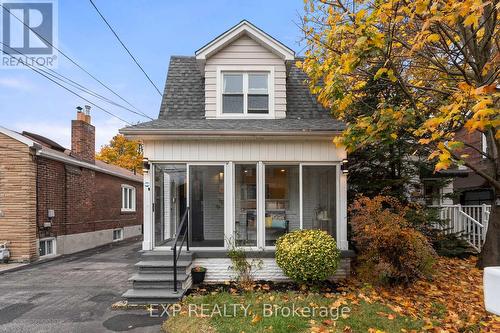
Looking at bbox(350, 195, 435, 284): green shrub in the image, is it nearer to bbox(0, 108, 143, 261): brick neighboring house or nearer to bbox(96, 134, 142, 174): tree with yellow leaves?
bbox(0, 108, 143, 261): brick neighboring house

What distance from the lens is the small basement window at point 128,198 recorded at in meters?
18.7

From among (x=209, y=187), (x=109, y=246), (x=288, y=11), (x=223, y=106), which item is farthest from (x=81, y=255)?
(x=288, y=11)

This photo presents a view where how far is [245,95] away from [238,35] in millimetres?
1749

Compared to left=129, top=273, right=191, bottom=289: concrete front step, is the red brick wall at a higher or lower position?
higher

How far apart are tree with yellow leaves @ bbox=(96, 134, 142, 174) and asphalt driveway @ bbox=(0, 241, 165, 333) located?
23.4m

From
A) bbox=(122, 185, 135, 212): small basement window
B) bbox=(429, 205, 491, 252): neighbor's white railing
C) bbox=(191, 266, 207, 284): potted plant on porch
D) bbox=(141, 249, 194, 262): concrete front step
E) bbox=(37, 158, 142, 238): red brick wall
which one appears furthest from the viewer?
bbox=(122, 185, 135, 212): small basement window

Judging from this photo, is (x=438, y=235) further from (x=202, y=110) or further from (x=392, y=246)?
(x=202, y=110)

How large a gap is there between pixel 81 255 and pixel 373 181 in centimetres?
1110

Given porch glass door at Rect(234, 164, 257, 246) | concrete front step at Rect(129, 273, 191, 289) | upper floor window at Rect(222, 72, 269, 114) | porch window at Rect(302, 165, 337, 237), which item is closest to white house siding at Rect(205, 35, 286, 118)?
upper floor window at Rect(222, 72, 269, 114)

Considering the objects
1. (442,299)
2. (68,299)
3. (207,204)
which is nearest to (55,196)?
(68,299)

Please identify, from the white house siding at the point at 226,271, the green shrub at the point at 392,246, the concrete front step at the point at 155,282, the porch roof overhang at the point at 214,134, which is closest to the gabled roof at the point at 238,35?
the porch roof overhang at the point at 214,134

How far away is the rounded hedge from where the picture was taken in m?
6.66

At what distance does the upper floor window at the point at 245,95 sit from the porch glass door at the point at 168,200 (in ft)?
7.78

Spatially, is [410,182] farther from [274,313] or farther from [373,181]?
[274,313]
